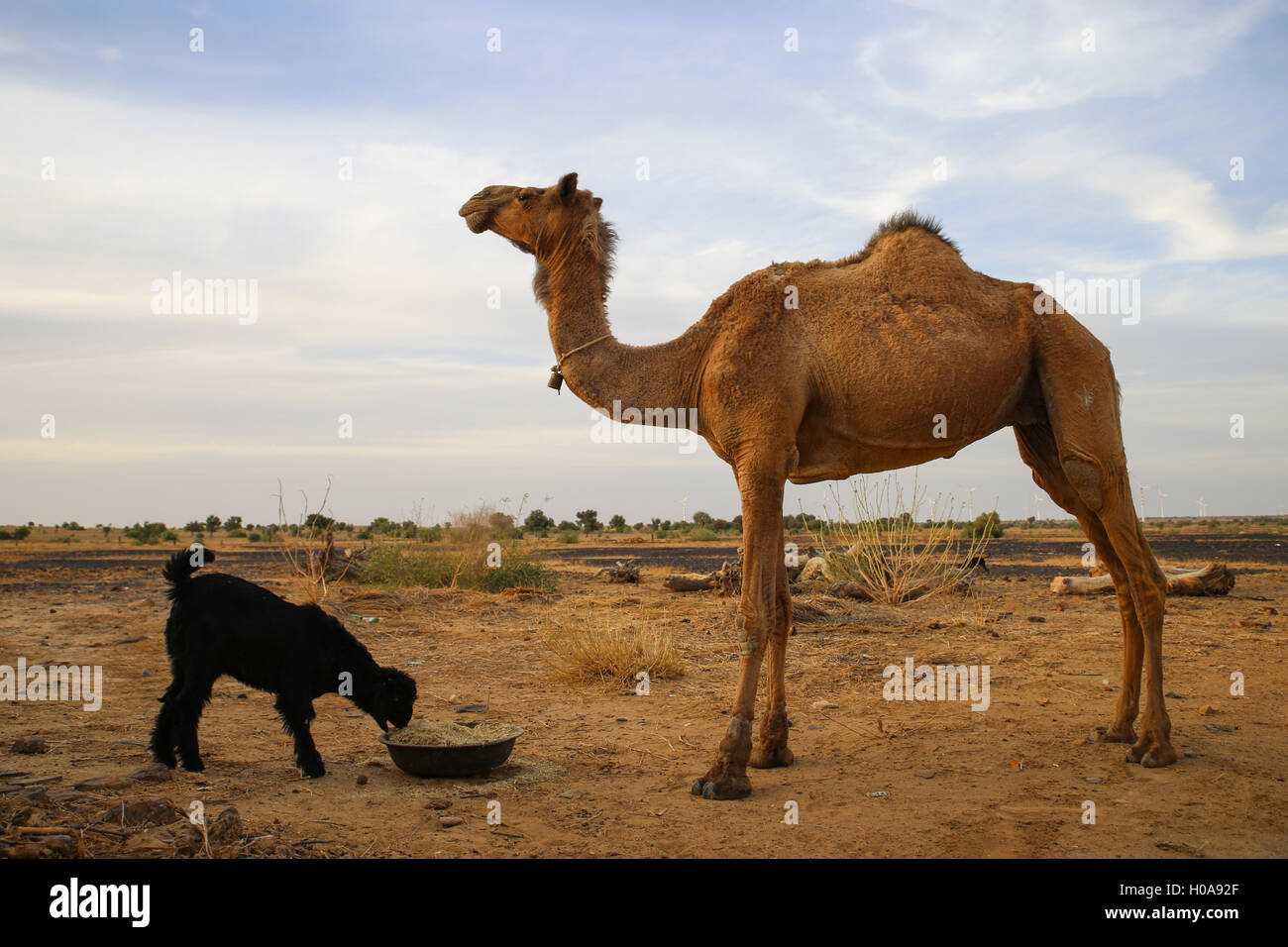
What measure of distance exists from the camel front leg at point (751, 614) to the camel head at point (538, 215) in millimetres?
2269

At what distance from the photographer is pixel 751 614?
5781mm

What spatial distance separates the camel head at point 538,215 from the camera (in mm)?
6477

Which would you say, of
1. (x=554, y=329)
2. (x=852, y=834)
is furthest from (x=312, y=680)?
(x=852, y=834)

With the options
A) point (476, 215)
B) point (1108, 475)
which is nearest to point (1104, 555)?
point (1108, 475)

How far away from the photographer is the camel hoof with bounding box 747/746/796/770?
6371 millimetres

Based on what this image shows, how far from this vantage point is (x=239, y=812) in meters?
5.09

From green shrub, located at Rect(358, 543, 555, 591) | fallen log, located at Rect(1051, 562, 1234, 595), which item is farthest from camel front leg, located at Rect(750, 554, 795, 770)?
green shrub, located at Rect(358, 543, 555, 591)

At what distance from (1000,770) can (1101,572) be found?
36.0 ft

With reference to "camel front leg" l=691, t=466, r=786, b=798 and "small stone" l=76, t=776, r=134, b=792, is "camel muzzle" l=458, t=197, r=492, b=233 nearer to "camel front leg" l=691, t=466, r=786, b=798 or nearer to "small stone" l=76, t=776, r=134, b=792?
"camel front leg" l=691, t=466, r=786, b=798

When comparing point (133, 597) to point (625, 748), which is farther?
point (133, 597)

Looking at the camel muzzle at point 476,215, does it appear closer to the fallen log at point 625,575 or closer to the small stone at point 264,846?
the small stone at point 264,846

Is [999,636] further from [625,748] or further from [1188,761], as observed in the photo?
[625,748]

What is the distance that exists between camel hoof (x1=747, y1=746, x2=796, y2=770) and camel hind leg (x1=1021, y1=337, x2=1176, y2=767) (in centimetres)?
240

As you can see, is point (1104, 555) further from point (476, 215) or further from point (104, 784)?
point (104, 784)
